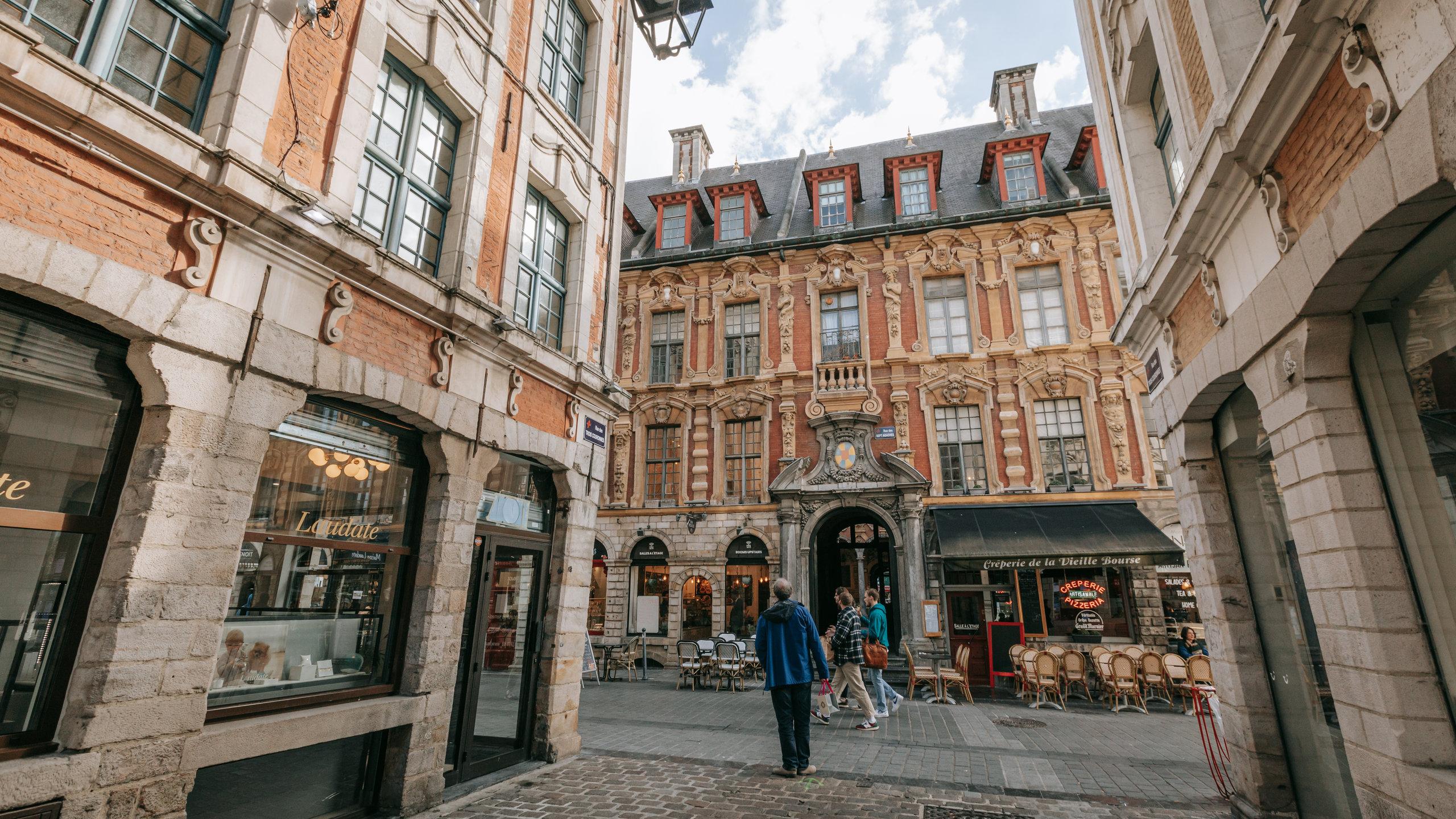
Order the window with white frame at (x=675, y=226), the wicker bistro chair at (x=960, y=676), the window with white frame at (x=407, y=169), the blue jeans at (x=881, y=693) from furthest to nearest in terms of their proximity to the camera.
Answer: the window with white frame at (x=675, y=226) < the wicker bistro chair at (x=960, y=676) < the blue jeans at (x=881, y=693) < the window with white frame at (x=407, y=169)

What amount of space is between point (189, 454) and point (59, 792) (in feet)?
5.70

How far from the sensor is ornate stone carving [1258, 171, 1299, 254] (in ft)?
12.7

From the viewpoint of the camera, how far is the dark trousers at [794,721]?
→ 5977 mm

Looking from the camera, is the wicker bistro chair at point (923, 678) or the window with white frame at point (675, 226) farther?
the window with white frame at point (675, 226)

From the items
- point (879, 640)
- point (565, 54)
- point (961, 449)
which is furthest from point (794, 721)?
point (961, 449)

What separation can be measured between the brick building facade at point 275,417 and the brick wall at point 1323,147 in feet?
20.7

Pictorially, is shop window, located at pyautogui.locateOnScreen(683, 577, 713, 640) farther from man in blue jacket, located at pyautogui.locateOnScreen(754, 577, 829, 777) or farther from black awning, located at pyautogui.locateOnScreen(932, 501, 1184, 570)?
man in blue jacket, located at pyautogui.locateOnScreen(754, 577, 829, 777)

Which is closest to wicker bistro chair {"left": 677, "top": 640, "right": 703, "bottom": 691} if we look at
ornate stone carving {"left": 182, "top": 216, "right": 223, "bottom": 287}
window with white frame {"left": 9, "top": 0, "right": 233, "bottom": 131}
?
ornate stone carving {"left": 182, "top": 216, "right": 223, "bottom": 287}

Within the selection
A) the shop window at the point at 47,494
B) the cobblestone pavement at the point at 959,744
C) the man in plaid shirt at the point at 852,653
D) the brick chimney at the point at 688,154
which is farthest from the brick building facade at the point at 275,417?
the brick chimney at the point at 688,154

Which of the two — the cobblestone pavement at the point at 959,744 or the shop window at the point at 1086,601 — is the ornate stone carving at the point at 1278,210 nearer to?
the cobblestone pavement at the point at 959,744

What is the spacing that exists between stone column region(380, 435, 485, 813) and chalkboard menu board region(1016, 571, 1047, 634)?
1210cm

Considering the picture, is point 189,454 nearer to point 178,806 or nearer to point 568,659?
point 178,806

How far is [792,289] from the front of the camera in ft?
57.7

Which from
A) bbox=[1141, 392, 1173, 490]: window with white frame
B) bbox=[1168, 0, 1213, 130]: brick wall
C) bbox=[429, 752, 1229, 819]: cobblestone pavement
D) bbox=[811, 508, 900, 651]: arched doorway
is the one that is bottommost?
bbox=[429, 752, 1229, 819]: cobblestone pavement
